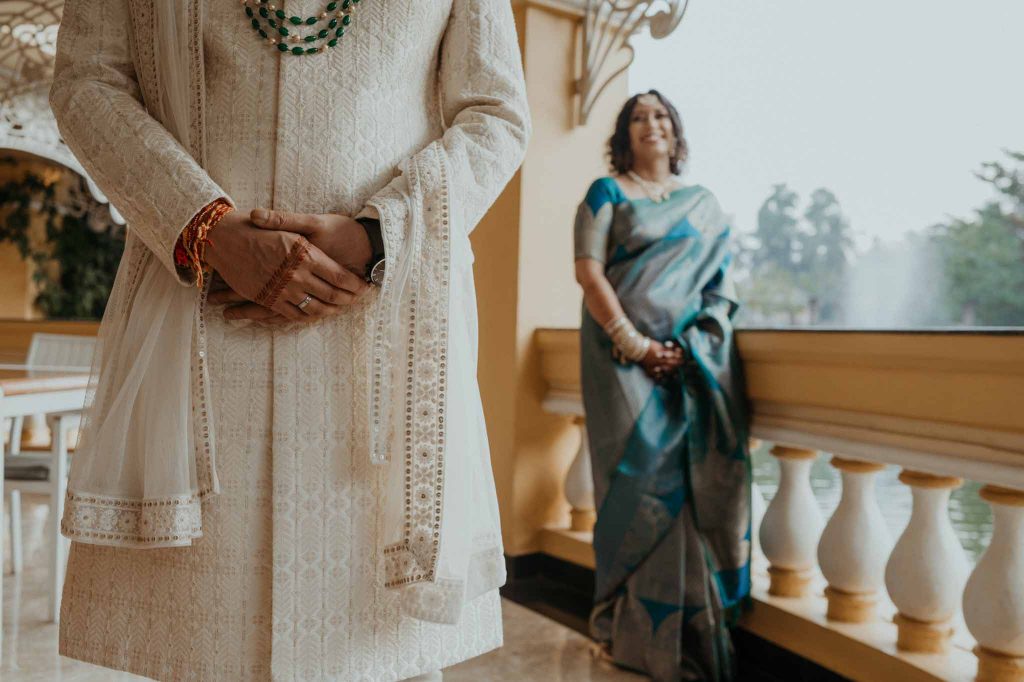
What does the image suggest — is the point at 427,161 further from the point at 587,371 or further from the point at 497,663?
the point at 497,663

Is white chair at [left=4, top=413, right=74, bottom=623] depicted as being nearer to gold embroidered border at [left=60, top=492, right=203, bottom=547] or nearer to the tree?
gold embroidered border at [left=60, top=492, right=203, bottom=547]

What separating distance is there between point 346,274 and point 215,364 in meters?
0.16

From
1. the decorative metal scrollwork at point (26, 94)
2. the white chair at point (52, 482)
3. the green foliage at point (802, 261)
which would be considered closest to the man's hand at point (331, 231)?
the white chair at point (52, 482)

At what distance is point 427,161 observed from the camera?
2.55ft

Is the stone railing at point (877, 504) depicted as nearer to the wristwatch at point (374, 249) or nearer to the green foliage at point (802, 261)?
the wristwatch at point (374, 249)

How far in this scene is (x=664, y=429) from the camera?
1946mm

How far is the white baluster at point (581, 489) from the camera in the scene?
2.60 metres

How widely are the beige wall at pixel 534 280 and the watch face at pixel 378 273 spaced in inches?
76.5

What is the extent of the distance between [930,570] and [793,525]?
0.41 meters

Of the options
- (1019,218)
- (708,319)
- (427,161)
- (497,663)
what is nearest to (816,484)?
(708,319)

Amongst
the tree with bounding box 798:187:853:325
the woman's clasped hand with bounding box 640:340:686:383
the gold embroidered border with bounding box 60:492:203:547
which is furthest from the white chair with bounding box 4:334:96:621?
the tree with bounding box 798:187:853:325

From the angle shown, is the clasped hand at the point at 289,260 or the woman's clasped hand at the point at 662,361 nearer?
the clasped hand at the point at 289,260

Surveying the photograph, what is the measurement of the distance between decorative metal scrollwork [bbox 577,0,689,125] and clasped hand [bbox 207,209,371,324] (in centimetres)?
200

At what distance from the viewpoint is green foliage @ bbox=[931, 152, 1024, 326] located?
13.4ft
